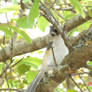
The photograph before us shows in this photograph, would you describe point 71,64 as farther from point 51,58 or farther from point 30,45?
point 30,45

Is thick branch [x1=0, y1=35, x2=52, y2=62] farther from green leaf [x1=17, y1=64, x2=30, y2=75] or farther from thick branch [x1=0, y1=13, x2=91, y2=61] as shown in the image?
green leaf [x1=17, y1=64, x2=30, y2=75]

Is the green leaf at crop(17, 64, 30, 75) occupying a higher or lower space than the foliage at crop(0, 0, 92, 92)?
lower

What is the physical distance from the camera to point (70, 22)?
66.6 inches

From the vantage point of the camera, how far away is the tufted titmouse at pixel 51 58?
3.95ft

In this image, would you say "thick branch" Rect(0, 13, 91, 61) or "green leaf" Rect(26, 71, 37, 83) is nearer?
"green leaf" Rect(26, 71, 37, 83)

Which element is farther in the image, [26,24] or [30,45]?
[30,45]

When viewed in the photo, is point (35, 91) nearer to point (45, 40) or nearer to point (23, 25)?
point (23, 25)

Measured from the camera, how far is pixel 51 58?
4.92 feet

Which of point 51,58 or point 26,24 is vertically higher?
point 26,24

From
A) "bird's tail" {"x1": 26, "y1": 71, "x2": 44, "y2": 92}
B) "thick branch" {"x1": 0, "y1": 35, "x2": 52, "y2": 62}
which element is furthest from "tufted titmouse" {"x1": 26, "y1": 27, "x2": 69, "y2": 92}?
"thick branch" {"x1": 0, "y1": 35, "x2": 52, "y2": 62}

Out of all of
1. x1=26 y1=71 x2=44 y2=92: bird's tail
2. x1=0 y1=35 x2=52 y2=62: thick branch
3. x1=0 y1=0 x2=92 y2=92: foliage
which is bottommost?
x1=26 y1=71 x2=44 y2=92: bird's tail

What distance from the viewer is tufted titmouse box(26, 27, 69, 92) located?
120 cm

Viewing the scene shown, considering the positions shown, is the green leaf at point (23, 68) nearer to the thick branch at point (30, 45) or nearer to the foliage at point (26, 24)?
the foliage at point (26, 24)

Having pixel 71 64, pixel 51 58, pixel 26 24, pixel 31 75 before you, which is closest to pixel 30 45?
pixel 51 58
